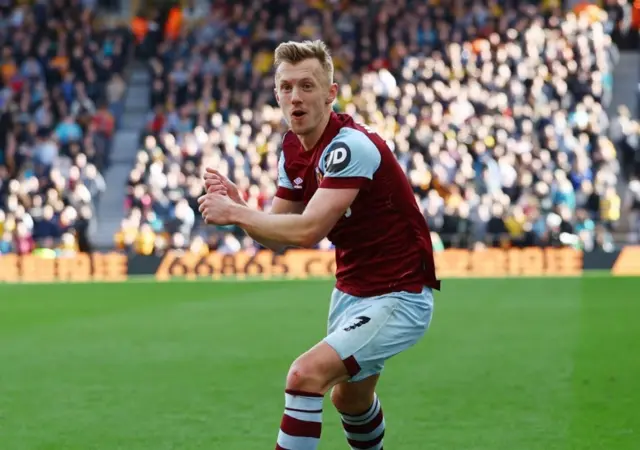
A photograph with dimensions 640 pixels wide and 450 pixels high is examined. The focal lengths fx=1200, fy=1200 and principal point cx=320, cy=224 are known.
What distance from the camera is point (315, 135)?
559 cm

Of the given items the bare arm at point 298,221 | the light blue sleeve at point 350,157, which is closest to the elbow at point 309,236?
the bare arm at point 298,221

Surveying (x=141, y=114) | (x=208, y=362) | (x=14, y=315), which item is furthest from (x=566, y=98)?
(x=208, y=362)

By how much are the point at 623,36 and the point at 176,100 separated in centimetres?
1180

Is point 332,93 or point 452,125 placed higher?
point 332,93

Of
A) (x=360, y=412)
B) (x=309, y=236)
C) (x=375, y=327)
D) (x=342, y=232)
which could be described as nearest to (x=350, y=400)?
(x=360, y=412)

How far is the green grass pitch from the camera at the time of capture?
7.91 meters

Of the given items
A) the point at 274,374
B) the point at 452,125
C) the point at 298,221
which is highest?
the point at 298,221

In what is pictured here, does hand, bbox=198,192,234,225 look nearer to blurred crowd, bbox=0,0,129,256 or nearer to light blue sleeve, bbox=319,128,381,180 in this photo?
light blue sleeve, bbox=319,128,381,180

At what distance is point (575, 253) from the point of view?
85.1ft

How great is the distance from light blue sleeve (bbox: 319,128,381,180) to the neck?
12 centimetres

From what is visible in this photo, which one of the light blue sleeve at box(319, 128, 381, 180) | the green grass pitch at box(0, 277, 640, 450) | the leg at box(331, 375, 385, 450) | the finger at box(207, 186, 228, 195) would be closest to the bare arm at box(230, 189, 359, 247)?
the light blue sleeve at box(319, 128, 381, 180)

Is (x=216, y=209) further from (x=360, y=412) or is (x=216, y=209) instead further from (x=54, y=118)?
(x=54, y=118)

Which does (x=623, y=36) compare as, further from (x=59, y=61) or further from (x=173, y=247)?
(x=59, y=61)

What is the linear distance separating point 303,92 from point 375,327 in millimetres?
1121
